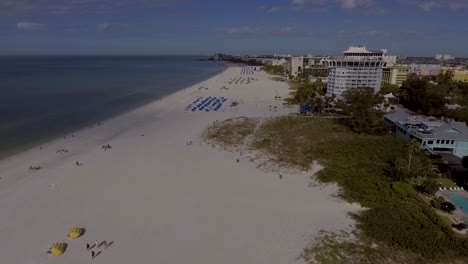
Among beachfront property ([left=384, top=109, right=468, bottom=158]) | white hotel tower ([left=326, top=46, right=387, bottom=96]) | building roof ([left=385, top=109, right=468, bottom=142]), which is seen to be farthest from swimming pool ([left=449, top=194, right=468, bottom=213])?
white hotel tower ([left=326, top=46, right=387, bottom=96])

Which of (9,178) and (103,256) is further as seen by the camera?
(9,178)

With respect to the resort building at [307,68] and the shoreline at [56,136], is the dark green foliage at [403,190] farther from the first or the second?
the resort building at [307,68]

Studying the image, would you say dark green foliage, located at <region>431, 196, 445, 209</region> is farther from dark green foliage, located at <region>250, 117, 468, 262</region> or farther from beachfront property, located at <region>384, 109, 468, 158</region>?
beachfront property, located at <region>384, 109, 468, 158</region>

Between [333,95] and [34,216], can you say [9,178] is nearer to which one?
[34,216]

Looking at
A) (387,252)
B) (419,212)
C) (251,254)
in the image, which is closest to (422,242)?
(387,252)

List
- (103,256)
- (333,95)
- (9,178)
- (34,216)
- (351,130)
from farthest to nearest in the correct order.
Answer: (333,95), (351,130), (9,178), (34,216), (103,256)

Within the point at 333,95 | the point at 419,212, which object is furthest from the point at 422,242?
the point at 333,95

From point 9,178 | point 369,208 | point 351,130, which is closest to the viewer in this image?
point 369,208
